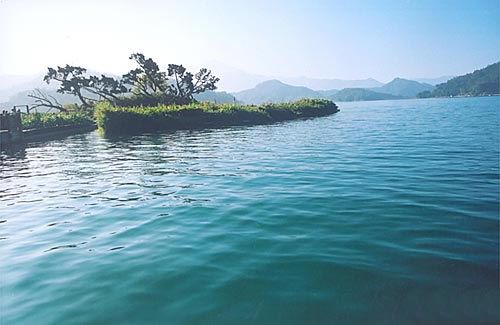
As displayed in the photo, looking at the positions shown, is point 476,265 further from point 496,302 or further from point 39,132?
point 39,132

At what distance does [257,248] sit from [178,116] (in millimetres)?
37391

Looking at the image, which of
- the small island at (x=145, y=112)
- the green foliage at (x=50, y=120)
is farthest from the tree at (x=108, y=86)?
the green foliage at (x=50, y=120)

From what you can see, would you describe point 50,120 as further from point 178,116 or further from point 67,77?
point 67,77

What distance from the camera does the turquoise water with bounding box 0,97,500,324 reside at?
4.45 meters

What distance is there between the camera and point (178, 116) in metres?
41.9

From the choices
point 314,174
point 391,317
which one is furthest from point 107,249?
point 314,174

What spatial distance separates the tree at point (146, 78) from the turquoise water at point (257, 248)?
51.7 m

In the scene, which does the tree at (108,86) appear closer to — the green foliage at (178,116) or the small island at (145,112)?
the small island at (145,112)

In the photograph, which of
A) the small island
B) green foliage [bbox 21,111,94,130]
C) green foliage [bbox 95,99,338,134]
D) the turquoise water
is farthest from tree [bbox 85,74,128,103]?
the turquoise water

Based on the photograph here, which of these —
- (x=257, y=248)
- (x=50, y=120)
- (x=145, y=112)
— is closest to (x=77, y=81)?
(x=50, y=120)

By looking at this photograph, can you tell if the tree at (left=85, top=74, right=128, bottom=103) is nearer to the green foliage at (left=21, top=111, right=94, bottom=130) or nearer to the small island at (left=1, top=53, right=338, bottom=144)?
the small island at (left=1, top=53, right=338, bottom=144)

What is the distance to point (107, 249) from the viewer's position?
6578 millimetres

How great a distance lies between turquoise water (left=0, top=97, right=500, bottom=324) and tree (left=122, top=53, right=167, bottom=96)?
51.7 metres

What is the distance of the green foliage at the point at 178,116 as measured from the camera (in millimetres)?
37719
